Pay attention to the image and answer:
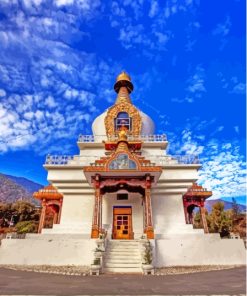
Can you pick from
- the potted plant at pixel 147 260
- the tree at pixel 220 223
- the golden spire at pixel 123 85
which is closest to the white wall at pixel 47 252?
the potted plant at pixel 147 260

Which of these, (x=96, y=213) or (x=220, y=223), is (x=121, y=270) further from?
(x=220, y=223)

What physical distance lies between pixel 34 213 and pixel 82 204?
21.0 m

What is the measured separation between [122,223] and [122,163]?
4.70 meters

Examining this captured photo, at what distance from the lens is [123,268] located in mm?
11594

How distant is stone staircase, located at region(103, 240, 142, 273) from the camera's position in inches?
455

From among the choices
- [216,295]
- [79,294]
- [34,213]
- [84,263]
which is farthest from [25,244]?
[34,213]

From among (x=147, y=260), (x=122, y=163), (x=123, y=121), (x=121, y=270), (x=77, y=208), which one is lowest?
(x=121, y=270)

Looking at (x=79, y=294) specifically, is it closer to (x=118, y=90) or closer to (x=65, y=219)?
(x=65, y=219)

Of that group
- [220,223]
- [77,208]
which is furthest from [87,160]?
[220,223]

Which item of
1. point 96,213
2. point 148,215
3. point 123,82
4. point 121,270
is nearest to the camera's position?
point 121,270

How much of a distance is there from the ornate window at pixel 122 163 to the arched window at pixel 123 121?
623 centimetres

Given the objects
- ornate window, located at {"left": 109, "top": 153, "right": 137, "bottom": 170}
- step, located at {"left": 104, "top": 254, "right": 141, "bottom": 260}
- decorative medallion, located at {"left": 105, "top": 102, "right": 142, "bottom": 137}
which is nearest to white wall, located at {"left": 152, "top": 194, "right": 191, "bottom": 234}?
ornate window, located at {"left": 109, "top": 153, "right": 137, "bottom": 170}

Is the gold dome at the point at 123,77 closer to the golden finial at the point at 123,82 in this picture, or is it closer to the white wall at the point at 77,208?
the golden finial at the point at 123,82

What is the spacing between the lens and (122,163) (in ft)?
51.4
